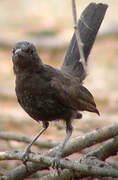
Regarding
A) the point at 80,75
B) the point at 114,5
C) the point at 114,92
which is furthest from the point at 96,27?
the point at 114,5

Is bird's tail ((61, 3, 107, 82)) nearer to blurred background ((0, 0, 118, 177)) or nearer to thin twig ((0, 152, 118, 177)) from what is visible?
blurred background ((0, 0, 118, 177))

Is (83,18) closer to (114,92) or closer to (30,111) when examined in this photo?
(30,111)

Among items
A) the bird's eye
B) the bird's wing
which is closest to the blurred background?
the bird's wing

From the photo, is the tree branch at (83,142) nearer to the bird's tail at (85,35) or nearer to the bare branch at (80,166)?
the bare branch at (80,166)

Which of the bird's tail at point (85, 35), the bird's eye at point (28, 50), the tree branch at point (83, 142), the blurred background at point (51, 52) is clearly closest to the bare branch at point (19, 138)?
the blurred background at point (51, 52)

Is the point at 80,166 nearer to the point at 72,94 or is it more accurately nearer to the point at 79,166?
the point at 79,166

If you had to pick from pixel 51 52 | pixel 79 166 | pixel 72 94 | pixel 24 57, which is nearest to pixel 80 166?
pixel 79 166
